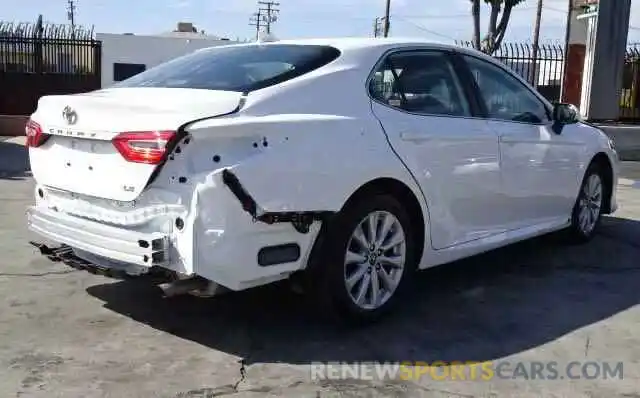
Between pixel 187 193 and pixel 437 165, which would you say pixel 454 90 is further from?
pixel 187 193

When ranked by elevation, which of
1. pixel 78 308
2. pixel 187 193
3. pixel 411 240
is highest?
pixel 187 193

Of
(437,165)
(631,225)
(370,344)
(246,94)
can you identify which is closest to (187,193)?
(246,94)

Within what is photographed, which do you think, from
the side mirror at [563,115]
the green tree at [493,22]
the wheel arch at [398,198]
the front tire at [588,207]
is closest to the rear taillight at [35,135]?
the wheel arch at [398,198]

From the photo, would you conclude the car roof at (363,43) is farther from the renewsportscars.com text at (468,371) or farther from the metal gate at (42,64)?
the metal gate at (42,64)

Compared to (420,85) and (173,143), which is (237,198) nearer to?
(173,143)

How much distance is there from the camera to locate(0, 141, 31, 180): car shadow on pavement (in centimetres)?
1027

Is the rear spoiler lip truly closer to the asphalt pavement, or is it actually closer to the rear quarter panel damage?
the rear quarter panel damage

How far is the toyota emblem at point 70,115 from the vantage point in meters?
4.04

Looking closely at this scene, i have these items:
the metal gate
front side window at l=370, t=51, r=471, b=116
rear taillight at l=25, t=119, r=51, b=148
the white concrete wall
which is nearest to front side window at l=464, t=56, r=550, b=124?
front side window at l=370, t=51, r=471, b=116

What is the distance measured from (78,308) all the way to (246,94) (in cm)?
182

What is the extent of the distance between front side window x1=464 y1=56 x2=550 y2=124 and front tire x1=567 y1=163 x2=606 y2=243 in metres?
1.00

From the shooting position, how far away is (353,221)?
4.13 m

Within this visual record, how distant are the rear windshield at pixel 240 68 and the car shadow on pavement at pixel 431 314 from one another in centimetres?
134

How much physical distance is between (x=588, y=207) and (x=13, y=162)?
8.78 metres
